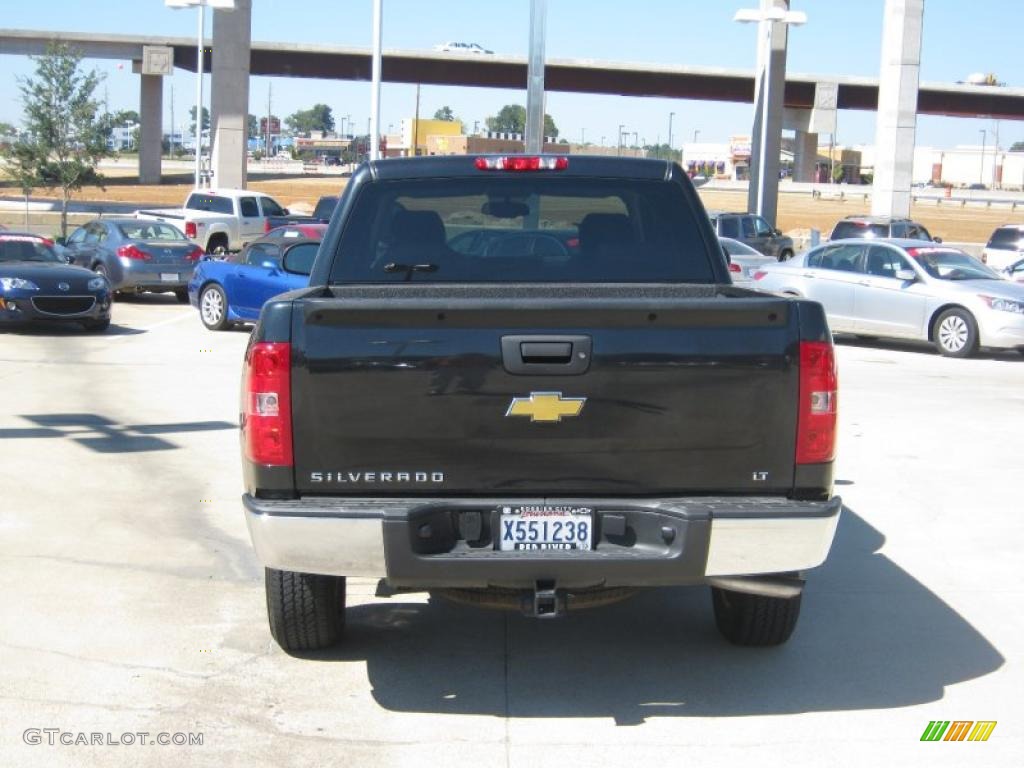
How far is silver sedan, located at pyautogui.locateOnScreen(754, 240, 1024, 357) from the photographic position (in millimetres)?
18250

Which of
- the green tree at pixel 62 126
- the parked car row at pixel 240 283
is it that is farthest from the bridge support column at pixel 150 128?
the parked car row at pixel 240 283

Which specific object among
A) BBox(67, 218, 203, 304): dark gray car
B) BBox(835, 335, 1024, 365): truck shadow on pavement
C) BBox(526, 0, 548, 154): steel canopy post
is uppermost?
BBox(526, 0, 548, 154): steel canopy post

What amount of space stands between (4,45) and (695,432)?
273ft

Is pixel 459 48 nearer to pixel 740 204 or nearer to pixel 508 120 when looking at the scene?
pixel 740 204

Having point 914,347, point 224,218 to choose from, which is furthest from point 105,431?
point 224,218

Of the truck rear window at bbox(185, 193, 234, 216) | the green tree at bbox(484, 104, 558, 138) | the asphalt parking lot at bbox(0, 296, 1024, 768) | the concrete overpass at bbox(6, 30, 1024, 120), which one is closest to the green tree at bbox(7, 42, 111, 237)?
the truck rear window at bbox(185, 193, 234, 216)

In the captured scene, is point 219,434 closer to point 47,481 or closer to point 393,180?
point 47,481

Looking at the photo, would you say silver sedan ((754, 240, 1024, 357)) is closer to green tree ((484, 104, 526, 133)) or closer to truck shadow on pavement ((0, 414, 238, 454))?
truck shadow on pavement ((0, 414, 238, 454))

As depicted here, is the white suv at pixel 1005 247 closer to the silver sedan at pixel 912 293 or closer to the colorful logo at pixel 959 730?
the silver sedan at pixel 912 293

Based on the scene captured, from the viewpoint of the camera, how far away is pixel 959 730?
5066mm

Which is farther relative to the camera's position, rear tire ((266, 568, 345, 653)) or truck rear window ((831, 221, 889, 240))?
truck rear window ((831, 221, 889, 240))

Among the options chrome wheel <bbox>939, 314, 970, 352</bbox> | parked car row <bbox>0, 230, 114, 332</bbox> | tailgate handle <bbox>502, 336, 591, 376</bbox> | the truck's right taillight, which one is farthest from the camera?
chrome wheel <bbox>939, 314, 970, 352</bbox>

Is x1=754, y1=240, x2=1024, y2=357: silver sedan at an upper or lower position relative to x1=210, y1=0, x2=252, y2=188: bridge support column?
lower

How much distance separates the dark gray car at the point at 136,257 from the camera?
23.3m
